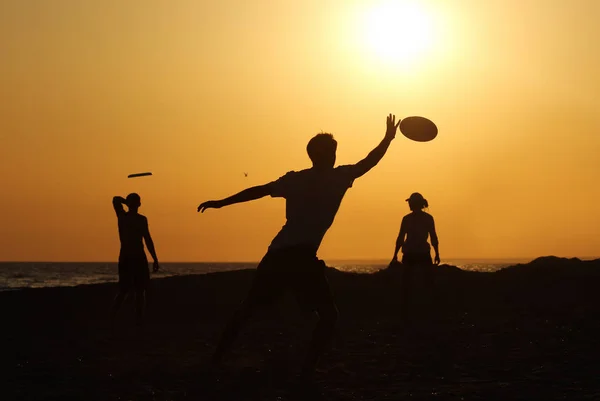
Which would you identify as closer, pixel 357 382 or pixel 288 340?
pixel 357 382

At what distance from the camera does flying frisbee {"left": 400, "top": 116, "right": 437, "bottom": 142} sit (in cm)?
1105

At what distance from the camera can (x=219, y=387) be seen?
825cm

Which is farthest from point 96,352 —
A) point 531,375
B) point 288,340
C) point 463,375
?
point 531,375

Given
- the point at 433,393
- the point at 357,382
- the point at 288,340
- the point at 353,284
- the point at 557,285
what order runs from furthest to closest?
the point at 353,284
the point at 557,285
the point at 288,340
the point at 357,382
the point at 433,393

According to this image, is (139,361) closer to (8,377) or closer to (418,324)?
(8,377)

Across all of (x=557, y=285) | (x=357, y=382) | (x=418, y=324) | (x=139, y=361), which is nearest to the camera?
(x=357, y=382)

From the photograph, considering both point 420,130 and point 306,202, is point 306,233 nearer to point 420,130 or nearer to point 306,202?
point 306,202

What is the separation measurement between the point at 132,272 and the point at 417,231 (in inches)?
200

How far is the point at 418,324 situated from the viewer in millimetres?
14484

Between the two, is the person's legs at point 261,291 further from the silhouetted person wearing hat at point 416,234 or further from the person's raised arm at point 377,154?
the silhouetted person wearing hat at point 416,234

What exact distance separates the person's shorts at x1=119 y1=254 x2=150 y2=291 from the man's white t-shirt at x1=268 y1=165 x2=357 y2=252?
20.9 feet

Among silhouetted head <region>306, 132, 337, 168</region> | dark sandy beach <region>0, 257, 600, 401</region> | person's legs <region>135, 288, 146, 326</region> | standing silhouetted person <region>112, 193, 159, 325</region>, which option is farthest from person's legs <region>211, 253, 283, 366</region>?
person's legs <region>135, 288, 146, 326</region>

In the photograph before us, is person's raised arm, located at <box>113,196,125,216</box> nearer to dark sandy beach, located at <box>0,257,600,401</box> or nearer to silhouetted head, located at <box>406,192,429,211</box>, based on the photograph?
dark sandy beach, located at <box>0,257,600,401</box>

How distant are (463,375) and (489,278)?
51.4 ft
